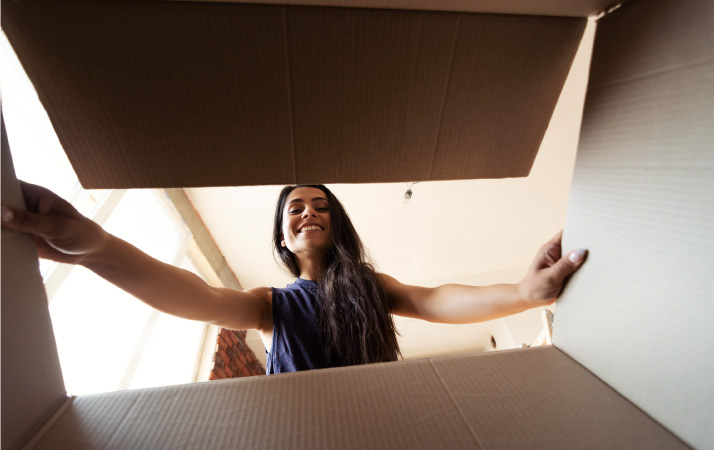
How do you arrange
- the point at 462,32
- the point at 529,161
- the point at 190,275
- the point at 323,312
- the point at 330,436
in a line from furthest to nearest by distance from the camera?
the point at 323,312
the point at 190,275
the point at 529,161
the point at 462,32
the point at 330,436

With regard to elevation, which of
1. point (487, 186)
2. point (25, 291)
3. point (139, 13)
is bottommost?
point (25, 291)

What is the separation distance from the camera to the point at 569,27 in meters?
0.48

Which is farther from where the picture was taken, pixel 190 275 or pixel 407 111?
pixel 190 275

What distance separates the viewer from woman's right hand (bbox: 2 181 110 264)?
0.38m

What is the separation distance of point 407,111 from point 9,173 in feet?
1.54

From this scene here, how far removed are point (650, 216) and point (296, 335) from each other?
722 mm

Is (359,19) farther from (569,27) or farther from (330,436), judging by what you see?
(330,436)

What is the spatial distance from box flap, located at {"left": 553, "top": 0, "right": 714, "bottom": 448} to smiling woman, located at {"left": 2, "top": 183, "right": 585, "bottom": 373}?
7 cm

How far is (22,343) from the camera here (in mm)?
347

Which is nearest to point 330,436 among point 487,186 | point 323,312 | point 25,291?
point 25,291

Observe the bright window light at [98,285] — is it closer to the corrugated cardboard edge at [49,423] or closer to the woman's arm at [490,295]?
the corrugated cardboard edge at [49,423]

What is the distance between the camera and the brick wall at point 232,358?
2.30m

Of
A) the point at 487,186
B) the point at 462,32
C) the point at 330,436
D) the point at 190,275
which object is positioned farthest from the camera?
the point at 487,186

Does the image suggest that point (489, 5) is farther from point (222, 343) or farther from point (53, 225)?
point (222, 343)
